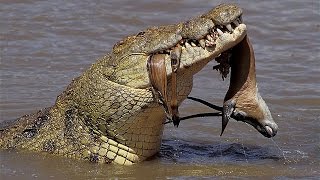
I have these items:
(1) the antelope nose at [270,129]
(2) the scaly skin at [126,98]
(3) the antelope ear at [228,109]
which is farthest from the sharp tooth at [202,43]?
(1) the antelope nose at [270,129]

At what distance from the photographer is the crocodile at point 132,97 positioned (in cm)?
574

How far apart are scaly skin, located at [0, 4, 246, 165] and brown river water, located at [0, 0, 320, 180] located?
12cm

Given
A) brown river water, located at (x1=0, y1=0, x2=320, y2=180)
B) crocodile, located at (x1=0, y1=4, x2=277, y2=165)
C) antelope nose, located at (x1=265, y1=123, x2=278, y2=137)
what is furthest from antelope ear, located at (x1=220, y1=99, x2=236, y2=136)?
brown river water, located at (x1=0, y1=0, x2=320, y2=180)

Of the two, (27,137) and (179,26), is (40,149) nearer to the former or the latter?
(27,137)

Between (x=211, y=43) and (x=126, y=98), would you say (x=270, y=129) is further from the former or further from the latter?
(x=126, y=98)

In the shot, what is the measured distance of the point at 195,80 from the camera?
9.48 m

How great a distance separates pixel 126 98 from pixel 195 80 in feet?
11.9

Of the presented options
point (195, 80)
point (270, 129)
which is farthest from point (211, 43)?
point (195, 80)

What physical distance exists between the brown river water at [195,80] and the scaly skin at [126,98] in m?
0.12

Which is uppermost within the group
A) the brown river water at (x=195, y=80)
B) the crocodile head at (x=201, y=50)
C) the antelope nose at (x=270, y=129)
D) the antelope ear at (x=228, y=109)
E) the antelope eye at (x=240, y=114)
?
the crocodile head at (x=201, y=50)

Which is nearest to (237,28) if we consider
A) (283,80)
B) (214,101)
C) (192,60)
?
(192,60)

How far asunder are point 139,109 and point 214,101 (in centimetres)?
282

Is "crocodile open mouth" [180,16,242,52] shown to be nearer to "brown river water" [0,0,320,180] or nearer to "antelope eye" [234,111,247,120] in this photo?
"antelope eye" [234,111,247,120]

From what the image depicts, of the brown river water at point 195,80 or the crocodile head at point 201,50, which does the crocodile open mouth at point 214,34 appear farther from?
the brown river water at point 195,80
